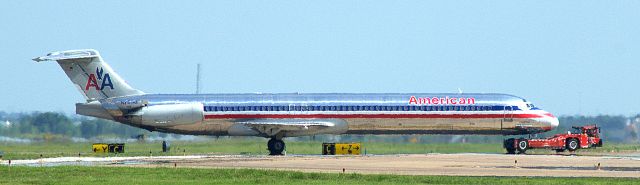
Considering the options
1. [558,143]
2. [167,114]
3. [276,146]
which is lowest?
[276,146]

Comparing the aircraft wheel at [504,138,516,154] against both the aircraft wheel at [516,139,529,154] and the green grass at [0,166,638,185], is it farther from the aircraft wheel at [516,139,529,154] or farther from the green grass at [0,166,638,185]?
the green grass at [0,166,638,185]

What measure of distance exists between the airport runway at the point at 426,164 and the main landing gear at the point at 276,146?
11.7 meters

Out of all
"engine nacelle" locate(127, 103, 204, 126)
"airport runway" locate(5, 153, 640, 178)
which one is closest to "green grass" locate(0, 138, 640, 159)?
"engine nacelle" locate(127, 103, 204, 126)

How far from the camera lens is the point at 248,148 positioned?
306 feet

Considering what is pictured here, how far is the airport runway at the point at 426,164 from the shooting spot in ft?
176

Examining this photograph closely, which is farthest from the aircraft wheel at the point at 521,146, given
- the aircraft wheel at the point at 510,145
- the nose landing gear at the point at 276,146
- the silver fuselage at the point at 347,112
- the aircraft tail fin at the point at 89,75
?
the aircraft tail fin at the point at 89,75

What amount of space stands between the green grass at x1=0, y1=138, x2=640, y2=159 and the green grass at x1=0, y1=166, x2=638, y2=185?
28918 millimetres

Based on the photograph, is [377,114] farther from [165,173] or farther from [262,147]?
[165,173]

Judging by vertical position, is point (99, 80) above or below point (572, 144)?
above

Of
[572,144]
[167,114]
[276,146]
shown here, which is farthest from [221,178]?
[572,144]

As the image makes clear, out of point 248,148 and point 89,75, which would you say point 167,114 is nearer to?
point 89,75

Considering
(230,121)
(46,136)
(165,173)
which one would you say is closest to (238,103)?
(230,121)

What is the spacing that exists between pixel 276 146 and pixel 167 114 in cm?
715

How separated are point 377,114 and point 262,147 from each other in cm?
1594
